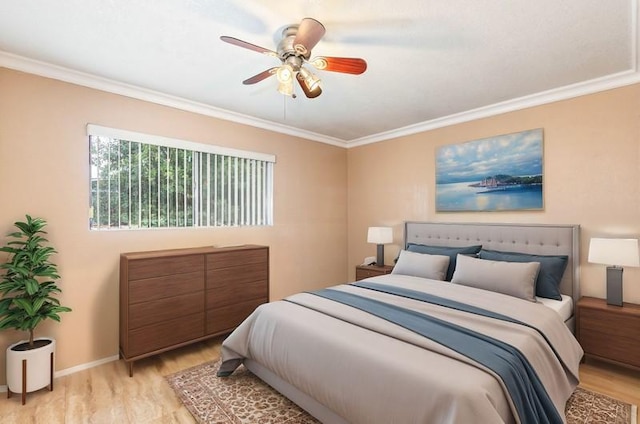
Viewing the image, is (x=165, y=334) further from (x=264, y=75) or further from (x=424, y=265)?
(x=424, y=265)

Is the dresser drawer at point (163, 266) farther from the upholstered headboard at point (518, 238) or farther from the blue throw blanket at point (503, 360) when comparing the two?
the upholstered headboard at point (518, 238)

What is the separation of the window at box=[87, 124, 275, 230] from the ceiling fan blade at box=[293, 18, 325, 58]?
203 centimetres

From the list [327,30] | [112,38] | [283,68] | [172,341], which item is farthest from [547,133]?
[172,341]

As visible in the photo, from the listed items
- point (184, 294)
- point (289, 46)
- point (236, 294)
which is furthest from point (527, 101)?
point (184, 294)

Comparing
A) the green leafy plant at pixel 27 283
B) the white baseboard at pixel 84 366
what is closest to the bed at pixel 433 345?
the white baseboard at pixel 84 366

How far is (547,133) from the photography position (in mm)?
3217

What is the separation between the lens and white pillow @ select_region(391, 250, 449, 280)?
11.1ft

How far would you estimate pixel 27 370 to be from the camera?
90.0 inches

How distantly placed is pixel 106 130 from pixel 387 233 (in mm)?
3402

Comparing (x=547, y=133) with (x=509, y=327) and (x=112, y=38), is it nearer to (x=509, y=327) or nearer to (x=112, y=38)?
(x=509, y=327)

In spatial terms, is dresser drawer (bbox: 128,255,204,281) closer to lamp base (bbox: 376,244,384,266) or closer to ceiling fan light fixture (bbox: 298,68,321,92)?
ceiling fan light fixture (bbox: 298,68,321,92)

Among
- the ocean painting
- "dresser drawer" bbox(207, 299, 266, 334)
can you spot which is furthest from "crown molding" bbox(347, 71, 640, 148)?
"dresser drawer" bbox(207, 299, 266, 334)

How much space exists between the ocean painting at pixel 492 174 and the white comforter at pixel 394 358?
128 cm

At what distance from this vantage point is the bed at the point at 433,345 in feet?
4.93
